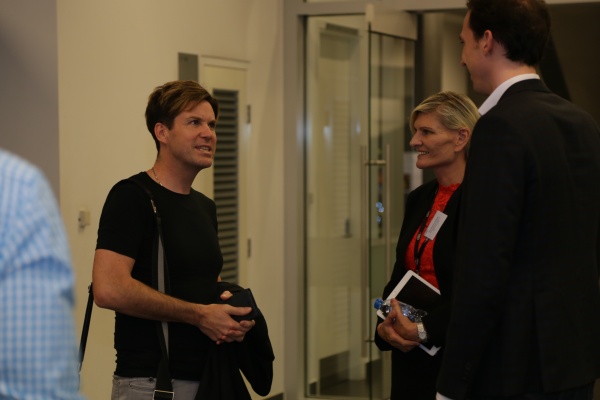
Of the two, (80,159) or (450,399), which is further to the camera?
(80,159)

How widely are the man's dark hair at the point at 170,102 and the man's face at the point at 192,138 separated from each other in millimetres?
18

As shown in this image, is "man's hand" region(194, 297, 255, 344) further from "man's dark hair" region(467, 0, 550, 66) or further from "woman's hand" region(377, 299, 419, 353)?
"man's dark hair" region(467, 0, 550, 66)

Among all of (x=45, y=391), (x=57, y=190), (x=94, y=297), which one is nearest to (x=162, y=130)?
(x=94, y=297)

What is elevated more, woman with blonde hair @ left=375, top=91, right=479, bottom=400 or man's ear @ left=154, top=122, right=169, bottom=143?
man's ear @ left=154, top=122, right=169, bottom=143

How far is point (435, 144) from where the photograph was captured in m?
3.54

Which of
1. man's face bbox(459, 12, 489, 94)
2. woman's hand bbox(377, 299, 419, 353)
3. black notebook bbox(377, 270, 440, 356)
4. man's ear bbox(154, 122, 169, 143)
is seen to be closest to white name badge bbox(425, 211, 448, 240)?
black notebook bbox(377, 270, 440, 356)

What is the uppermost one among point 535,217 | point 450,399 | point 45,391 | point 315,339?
point 535,217

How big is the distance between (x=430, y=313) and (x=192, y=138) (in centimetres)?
100

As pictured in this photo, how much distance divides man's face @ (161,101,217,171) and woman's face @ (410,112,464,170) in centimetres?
77

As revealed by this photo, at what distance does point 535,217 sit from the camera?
2359 mm

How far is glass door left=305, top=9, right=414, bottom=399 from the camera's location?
20.3ft

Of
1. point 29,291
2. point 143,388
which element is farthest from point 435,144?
point 29,291

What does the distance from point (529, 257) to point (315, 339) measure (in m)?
4.19

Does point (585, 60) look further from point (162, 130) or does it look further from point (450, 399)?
point (450, 399)
